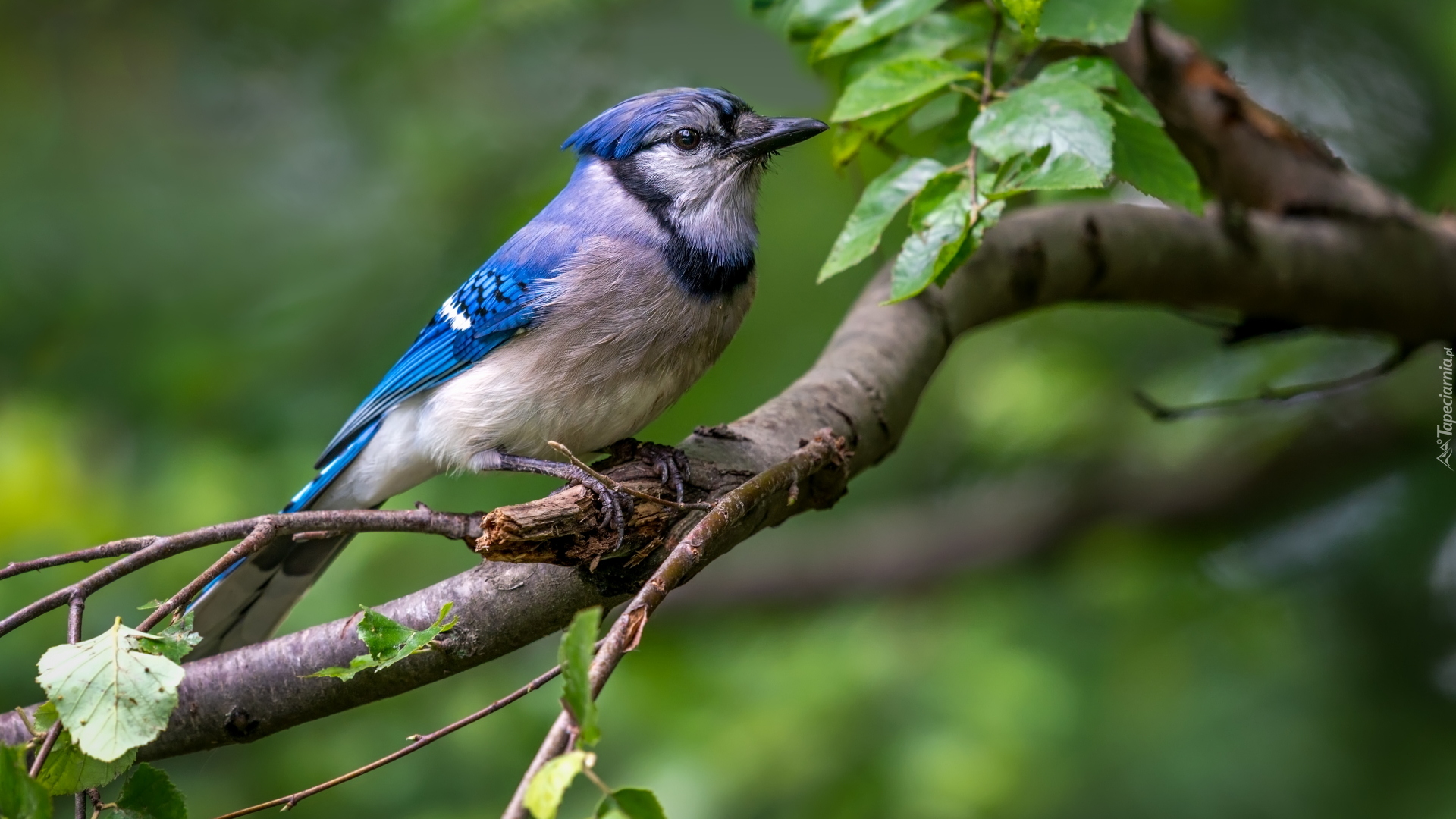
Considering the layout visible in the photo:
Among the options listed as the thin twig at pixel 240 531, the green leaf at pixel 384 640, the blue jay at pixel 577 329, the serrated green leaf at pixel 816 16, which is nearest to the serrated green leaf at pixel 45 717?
the thin twig at pixel 240 531

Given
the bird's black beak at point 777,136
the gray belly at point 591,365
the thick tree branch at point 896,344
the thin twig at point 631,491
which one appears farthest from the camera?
the bird's black beak at point 777,136

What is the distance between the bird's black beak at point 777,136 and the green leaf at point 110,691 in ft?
6.34

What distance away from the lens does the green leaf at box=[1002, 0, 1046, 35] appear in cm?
200

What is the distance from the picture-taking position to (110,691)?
1.51m

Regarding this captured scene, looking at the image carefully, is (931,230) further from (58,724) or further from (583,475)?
(58,724)

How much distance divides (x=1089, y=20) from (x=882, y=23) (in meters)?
0.40

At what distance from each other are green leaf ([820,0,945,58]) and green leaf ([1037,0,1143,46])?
0.22 meters

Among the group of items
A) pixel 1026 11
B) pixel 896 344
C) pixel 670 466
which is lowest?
pixel 896 344

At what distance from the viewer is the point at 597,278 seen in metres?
2.78

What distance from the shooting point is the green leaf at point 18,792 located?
1.37 metres

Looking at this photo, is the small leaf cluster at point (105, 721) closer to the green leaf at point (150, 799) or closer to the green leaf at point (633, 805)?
the green leaf at point (150, 799)

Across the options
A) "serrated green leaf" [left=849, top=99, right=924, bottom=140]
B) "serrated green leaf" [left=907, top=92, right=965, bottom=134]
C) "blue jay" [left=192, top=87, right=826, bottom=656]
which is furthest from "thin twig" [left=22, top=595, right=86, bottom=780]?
"serrated green leaf" [left=907, top=92, right=965, bottom=134]

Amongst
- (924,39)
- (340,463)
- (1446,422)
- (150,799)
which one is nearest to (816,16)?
(924,39)

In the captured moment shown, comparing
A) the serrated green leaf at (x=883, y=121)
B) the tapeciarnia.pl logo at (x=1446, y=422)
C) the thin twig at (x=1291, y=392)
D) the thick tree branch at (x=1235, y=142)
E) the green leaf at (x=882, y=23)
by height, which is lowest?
the tapeciarnia.pl logo at (x=1446, y=422)
